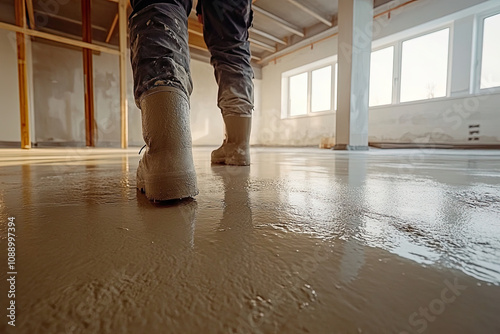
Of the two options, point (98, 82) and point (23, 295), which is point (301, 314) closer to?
point (23, 295)

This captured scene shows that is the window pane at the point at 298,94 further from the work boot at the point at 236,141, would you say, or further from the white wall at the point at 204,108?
the work boot at the point at 236,141

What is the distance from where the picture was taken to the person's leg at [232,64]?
3.03ft

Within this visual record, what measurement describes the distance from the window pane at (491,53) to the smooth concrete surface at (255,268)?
16.2 feet

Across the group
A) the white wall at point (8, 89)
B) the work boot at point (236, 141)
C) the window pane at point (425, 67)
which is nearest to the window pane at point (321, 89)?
the window pane at point (425, 67)

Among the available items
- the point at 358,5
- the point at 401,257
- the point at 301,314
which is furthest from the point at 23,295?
the point at 358,5

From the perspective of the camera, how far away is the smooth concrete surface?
16cm

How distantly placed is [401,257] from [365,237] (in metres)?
0.06

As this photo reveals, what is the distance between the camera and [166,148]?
51 centimetres

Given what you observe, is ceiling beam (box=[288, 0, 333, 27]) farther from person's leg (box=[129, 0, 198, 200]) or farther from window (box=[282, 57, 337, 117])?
person's leg (box=[129, 0, 198, 200])

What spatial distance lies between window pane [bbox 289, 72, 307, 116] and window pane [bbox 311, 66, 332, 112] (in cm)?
27

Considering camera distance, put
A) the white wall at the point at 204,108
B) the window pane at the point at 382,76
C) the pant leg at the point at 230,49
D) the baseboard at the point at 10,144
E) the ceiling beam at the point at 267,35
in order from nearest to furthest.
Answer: the pant leg at the point at 230,49 → the baseboard at the point at 10,144 → the window pane at the point at 382,76 → the ceiling beam at the point at 267,35 → the white wall at the point at 204,108

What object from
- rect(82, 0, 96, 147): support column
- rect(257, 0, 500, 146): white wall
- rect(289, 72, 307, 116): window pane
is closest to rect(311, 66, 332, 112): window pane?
rect(289, 72, 307, 116): window pane

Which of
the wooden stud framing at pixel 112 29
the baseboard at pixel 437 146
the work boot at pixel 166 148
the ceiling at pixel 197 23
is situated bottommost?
the work boot at pixel 166 148

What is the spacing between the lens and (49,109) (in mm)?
5059
